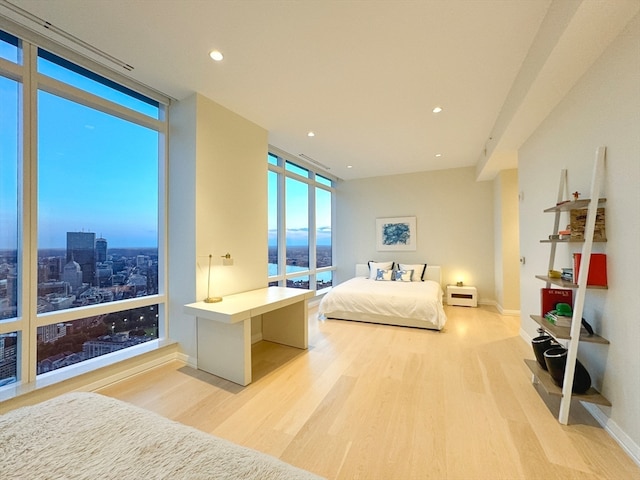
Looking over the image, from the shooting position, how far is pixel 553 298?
90.0 inches

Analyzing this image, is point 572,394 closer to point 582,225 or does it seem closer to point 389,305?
point 582,225

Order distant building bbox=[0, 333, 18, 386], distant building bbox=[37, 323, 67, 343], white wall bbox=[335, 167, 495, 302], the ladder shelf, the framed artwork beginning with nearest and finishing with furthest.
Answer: the ladder shelf → distant building bbox=[0, 333, 18, 386] → distant building bbox=[37, 323, 67, 343] → white wall bbox=[335, 167, 495, 302] → the framed artwork

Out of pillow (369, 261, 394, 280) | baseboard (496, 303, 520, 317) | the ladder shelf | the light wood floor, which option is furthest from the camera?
pillow (369, 261, 394, 280)

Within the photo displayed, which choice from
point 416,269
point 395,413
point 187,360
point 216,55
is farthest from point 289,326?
point 416,269

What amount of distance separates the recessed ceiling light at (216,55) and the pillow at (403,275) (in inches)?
186

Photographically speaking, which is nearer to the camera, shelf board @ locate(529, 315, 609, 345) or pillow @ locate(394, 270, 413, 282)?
shelf board @ locate(529, 315, 609, 345)

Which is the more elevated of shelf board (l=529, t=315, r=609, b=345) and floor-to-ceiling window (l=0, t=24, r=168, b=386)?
floor-to-ceiling window (l=0, t=24, r=168, b=386)

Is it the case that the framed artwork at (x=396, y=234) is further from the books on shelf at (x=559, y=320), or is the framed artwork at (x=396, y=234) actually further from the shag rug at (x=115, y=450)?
the shag rug at (x=115, y=450)

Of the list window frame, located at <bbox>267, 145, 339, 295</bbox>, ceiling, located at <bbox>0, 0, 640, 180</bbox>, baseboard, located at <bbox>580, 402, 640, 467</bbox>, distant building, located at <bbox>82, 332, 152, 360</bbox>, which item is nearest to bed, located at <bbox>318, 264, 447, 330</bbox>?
window frame, located at <bbox>267, 145, 339, 295</bbox>

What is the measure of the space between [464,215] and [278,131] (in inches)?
171

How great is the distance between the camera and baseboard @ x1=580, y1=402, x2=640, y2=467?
4.98 ft

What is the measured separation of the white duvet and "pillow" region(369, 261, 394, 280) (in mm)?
954

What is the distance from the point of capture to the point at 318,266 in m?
6.11

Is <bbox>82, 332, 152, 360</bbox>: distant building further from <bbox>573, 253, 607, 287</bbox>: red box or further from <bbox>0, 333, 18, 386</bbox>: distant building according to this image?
<bbox>573, 253, 607, 287</bbox>: red box
